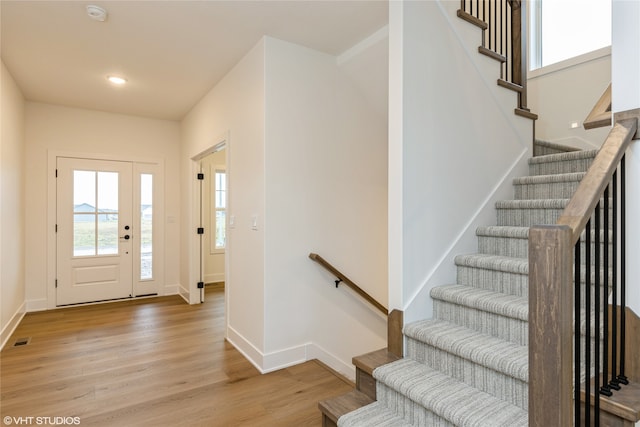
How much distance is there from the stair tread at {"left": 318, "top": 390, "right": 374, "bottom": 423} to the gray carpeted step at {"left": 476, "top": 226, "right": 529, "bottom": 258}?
1.24 meters

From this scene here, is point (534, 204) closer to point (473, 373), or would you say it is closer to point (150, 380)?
point (473, 373)

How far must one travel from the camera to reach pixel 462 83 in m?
2.44

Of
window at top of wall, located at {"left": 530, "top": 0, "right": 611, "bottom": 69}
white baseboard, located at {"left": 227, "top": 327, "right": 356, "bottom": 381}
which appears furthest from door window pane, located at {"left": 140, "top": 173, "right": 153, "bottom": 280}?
window at top of wall, located at {"left": 530, "top": 0, "right": 611, "bottom": 69}

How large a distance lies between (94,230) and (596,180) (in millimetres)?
5467

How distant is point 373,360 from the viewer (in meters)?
2.00

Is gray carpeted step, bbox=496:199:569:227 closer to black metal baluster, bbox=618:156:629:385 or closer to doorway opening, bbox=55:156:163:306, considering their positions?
black metal baluster, bbox=618:156:629:385

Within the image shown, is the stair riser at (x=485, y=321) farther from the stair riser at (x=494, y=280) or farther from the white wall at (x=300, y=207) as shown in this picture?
the white wall at (x=300, y=207)

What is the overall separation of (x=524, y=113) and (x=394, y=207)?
1.58 metres

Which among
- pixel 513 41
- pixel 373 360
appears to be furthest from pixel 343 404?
pixel 513 41

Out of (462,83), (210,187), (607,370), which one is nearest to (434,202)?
(462,83)

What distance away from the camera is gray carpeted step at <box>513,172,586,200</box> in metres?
2.35

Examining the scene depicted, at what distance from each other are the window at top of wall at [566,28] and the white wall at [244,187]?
324 centimetres

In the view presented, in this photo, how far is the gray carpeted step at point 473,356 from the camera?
5.00 ft

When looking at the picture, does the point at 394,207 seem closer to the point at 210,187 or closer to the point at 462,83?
the point at 462,83
